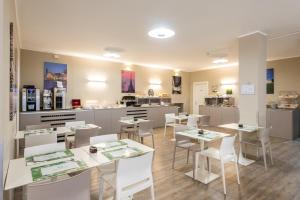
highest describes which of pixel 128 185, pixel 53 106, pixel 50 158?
pixel 53 106

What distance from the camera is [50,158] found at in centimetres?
181

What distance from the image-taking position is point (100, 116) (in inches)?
228

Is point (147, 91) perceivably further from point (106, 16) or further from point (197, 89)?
point (106, 16)

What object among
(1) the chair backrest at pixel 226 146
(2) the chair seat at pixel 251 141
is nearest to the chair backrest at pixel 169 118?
(2) the chair seat at pixel 251 141

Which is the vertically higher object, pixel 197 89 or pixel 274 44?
pixel 274 44

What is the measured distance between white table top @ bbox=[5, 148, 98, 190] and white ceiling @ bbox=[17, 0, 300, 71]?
2166 millimetres

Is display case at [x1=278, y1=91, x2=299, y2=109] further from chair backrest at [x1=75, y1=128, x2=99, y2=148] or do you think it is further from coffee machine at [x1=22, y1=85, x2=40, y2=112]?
coffee machine at [x1=22, y1=85, x2=40, y2=112]

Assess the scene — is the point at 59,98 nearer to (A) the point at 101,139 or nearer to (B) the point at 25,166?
(A) the point at 101,139

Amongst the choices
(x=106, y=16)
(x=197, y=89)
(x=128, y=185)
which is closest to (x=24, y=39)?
(x=106, y=16)

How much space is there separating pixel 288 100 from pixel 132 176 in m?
6.72

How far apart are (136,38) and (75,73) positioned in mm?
2896

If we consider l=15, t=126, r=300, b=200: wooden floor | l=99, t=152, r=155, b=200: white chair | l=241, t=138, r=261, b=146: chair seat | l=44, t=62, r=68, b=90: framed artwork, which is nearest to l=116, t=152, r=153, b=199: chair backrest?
l=99, t=152, r=155, b=200: white chair

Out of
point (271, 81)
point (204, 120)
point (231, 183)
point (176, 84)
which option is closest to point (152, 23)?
point (231, 183)

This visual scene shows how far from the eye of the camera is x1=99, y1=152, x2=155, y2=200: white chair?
1.61 m
